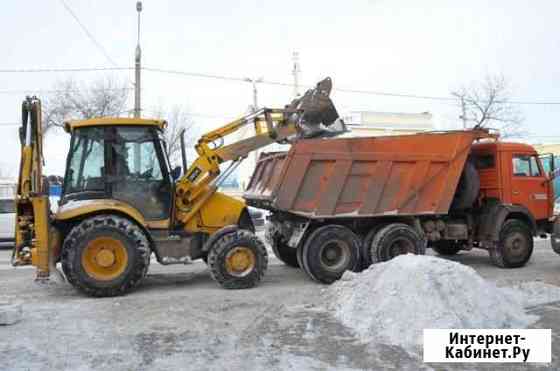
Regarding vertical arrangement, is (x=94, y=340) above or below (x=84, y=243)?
below

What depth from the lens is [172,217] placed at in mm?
9195

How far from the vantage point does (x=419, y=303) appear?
6.48 metres

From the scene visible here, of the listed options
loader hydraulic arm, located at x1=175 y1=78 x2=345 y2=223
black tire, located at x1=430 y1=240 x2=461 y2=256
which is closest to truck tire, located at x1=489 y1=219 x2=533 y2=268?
black tire, located at x1=430 y1=240 x2=461 y2=256

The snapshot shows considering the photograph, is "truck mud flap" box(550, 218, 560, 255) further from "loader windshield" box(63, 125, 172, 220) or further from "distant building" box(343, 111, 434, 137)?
"distant building" box(343, 111, 434, 137)

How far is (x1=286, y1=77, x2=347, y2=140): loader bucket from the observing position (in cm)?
991

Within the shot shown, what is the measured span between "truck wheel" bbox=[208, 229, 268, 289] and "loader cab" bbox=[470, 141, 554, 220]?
16.6 ft

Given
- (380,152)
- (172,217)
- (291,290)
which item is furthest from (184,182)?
(380,152)

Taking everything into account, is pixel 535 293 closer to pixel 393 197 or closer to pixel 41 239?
pixel 393 197

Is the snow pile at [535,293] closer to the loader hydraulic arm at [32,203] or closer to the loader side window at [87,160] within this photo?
the loader side window at [87,160]

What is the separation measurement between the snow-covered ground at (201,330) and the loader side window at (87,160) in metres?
1.75

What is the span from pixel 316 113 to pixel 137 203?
136 inches

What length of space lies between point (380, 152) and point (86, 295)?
17.6 feet

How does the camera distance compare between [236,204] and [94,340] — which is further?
[236,204]

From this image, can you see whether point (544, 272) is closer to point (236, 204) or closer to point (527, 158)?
point (527, 158)
